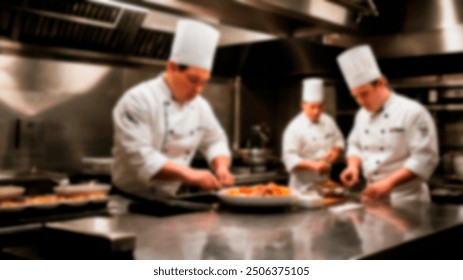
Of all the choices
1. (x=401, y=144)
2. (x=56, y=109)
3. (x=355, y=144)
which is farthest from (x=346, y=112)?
(x=56, y=109)

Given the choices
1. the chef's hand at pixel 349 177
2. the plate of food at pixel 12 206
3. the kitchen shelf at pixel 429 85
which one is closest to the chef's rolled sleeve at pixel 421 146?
the chef's hand at pixel 349 177

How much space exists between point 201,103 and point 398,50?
2.39 meters

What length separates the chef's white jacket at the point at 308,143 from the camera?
15.5 feet

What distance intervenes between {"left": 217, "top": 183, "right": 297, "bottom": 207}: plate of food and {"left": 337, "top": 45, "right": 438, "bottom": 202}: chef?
2.91 ft

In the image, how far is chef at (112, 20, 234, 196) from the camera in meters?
2.41

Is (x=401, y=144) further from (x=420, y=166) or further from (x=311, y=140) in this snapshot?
(x=311, y=140)

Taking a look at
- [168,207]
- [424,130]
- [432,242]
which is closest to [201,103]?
[168,207]

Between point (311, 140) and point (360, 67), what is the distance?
166 centimetres

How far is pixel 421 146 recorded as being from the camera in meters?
2.89

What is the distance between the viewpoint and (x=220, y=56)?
5176 millimetres

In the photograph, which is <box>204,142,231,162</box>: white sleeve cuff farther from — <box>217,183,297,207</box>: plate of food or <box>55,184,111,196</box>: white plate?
<box>55,184,111,196</box>: white plate

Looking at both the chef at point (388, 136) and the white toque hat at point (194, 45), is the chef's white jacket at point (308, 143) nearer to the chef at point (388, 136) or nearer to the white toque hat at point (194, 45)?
the chef at point (388, 136)

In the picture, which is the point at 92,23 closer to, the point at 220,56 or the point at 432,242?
the point at 220,56

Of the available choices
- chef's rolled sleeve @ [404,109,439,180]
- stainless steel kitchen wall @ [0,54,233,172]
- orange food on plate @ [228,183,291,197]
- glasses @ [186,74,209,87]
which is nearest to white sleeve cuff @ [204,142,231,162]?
glasses @ [186,74,209,87]
